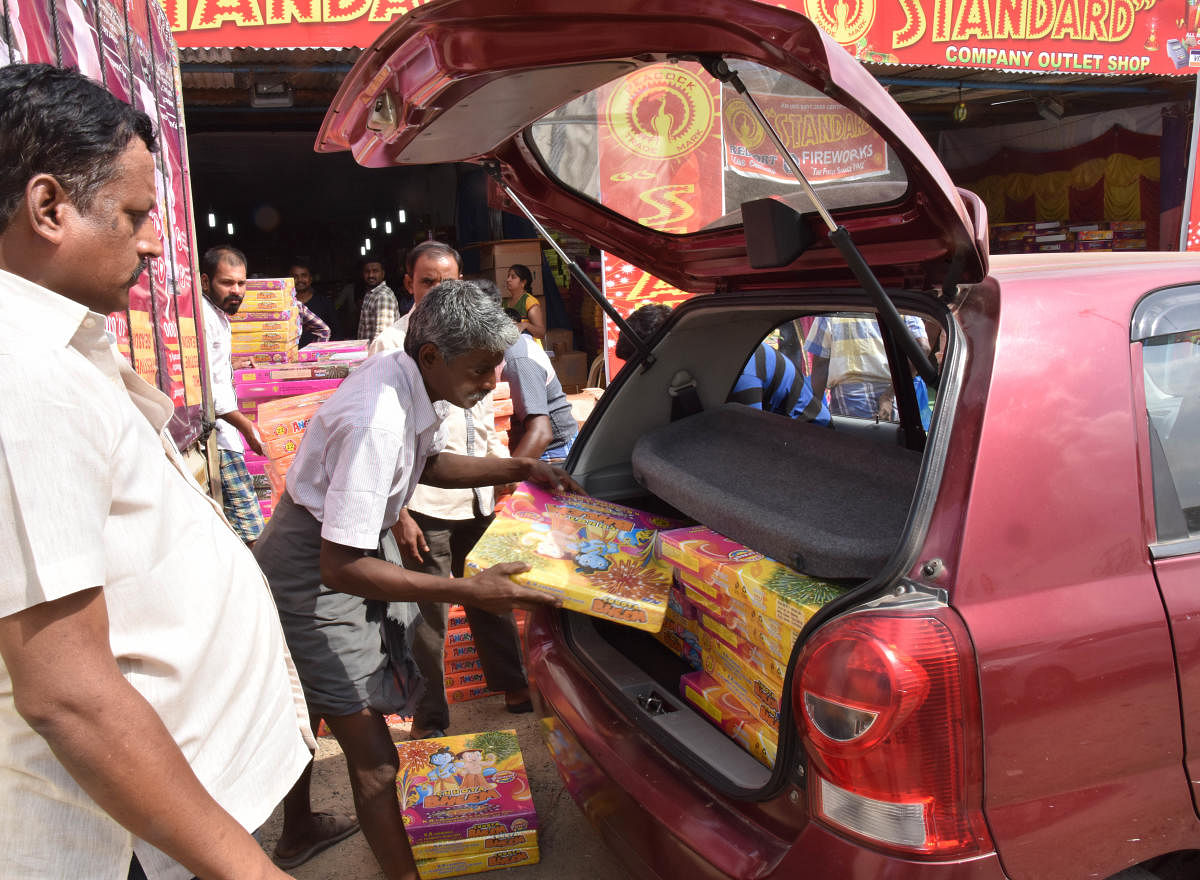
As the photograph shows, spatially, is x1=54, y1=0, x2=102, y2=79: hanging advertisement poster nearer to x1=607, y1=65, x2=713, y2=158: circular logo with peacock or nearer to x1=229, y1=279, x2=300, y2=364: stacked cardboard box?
x1=607, y1=65, x2=713, y2=158: circular logo with peacock

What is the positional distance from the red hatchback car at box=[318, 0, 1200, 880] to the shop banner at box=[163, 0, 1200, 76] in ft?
14.0

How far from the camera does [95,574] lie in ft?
3.13

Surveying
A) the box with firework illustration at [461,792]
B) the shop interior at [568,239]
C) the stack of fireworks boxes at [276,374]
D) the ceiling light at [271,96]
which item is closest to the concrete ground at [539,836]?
the box with firework illustration at [461,792]

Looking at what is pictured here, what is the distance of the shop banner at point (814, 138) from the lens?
5.93 feet

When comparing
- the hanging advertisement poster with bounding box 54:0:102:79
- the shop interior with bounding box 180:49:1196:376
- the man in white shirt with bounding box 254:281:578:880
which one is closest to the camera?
the man in white shirt with bounding box 254:281:578:880

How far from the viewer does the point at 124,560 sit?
3.45 ft

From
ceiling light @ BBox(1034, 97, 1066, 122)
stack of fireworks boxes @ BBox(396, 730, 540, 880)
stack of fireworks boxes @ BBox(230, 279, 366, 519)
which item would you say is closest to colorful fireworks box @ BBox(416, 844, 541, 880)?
stack of fireworks boxes @ BBox(396, 730, 540, 880)

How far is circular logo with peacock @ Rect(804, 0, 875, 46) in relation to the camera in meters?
6.95

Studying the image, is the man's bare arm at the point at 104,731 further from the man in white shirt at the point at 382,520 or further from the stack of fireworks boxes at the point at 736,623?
the man in white shirt at the point at 382,520

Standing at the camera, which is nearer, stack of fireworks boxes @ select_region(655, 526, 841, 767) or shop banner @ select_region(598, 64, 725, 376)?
stack of fireworks boxes @ select_region(655, 526, 841, 767)

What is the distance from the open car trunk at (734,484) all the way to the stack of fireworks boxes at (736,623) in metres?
0.03

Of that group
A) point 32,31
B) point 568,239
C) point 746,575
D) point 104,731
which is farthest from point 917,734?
point 568,239

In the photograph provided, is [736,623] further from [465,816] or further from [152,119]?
[152,119]

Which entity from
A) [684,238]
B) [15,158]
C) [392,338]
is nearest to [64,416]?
[15,158]
